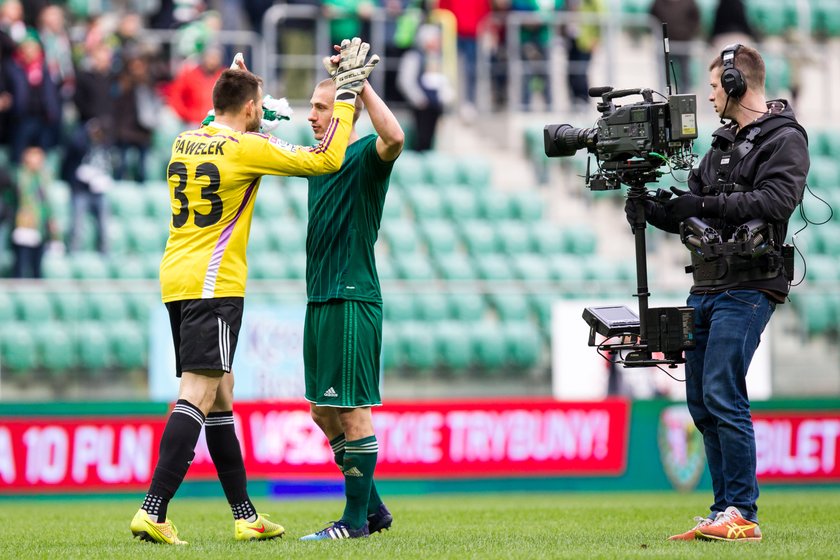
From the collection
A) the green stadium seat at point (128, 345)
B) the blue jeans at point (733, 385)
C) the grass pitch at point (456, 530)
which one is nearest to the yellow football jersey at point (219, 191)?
the grass pitch at point (456, 530)

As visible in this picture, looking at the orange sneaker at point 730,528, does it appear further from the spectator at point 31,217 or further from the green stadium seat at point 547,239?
the green stadium seat at point 547,239

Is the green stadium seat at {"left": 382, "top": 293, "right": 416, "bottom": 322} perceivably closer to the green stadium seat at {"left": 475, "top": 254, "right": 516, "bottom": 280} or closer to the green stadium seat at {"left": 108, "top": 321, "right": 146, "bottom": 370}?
the green stadium seat at {"left": 475, "top": 254, "right": 516, "bottom": 280}

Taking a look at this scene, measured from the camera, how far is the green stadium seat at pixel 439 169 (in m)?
18.2

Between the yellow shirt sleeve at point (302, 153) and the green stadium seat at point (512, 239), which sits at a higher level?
the green stadium seat at point (512, 239)

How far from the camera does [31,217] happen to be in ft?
50.2

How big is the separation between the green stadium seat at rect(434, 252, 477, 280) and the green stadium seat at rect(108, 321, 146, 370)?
14.6 feet

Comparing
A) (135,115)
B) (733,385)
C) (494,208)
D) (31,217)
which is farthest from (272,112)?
(494,208)

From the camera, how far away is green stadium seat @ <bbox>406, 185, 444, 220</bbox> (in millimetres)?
17562

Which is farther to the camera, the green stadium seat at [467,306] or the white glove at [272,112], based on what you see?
the green stadium seat at [467,306]

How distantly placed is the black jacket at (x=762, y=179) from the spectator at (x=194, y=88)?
33.4 ft

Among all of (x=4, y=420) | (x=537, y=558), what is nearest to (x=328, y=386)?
(x=537, y=558)

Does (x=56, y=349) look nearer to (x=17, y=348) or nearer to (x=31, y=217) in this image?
(x=17, y=348)

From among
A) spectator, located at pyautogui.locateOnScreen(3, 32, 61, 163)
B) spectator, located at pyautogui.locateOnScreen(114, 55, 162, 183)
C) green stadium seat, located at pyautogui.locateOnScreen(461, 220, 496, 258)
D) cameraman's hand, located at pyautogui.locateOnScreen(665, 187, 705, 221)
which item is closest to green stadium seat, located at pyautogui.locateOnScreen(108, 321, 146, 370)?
spectator, located at pyautogui.locateOnScreen(3, 32, 61, 163)

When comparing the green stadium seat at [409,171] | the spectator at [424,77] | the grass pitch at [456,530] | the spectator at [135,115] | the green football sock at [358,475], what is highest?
the spectator at [424,77]
